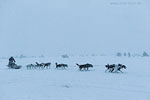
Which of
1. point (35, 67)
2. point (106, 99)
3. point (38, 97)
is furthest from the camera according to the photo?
point (35, 67)

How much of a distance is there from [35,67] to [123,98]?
1414 cm

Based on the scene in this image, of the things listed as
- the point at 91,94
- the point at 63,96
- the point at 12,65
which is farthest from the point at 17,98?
the point at 12,65

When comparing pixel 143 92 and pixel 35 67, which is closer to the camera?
pixel 143 92

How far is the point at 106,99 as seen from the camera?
20.0ft

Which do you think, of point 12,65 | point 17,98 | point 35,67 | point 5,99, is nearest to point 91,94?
point 17,98

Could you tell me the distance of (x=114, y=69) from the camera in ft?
46.0

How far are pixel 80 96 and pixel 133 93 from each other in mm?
2256

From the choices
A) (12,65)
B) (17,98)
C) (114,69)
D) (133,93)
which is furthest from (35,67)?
(133,93)

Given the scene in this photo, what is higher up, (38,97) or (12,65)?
(12,65)

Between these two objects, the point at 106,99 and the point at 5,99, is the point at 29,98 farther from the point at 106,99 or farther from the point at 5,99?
the point at 106,99

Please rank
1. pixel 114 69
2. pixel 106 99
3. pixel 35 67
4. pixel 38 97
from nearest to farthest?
pixel 106 99 < pixel 38 97 < pixel 114 69 < pixel 35 67

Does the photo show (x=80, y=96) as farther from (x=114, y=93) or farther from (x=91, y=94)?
(x=114, y=93)

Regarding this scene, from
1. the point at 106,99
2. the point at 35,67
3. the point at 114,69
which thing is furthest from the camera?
the point at 35,67

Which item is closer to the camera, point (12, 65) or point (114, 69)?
point (114, 69)
